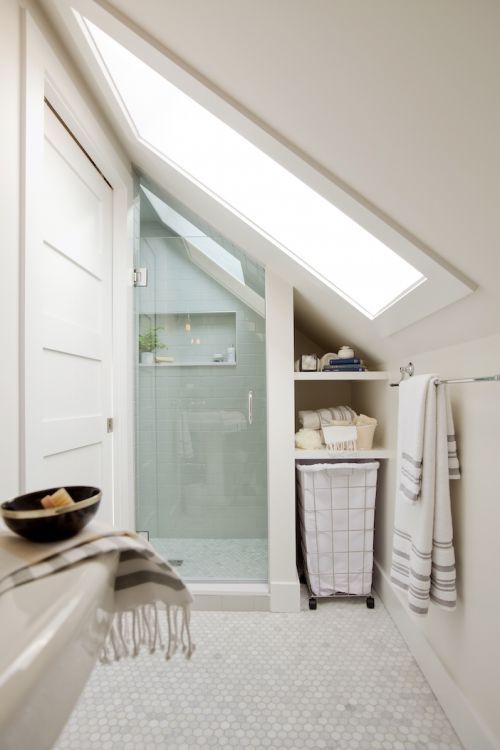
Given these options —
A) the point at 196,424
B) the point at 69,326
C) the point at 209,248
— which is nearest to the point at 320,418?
the point at 196,424

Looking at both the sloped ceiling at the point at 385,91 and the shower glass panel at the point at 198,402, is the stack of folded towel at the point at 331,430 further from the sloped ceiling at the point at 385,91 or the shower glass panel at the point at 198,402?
the sloped ceiling at the point at 385,91

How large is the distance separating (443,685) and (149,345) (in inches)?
74.8

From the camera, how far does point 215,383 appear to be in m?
2.05

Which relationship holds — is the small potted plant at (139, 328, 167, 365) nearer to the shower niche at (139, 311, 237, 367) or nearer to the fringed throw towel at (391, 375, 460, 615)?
the shower niche at (139, 311, 237, 367)

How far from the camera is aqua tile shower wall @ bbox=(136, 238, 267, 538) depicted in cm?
204

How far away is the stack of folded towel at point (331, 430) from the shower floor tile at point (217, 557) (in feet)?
1.94

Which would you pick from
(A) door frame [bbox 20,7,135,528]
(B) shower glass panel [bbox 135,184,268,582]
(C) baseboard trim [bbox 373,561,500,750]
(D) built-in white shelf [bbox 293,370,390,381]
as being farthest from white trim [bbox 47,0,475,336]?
(C) baseboard trim [bbox 373,561,500,750]

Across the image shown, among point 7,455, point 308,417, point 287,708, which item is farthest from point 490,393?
point 7,455

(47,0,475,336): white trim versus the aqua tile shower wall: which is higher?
(47,0,475,336): white trim

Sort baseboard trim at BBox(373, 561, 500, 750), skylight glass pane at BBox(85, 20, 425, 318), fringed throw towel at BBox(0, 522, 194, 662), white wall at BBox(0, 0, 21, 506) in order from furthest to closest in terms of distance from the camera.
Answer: skylight glass pane at BBox(85, 20, 425, 318)
baseboard trim at BBox(373, 561, 500, 750)
white wall at BBox(0, 0, 21, 506)
fringed throw towel at BBox(0, 522, 194, 662)

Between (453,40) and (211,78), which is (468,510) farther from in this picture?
(211,78)

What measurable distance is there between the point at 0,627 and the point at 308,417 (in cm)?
181

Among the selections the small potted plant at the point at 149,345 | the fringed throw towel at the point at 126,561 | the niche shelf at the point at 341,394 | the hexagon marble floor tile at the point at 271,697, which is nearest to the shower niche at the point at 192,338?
the small potted plant at the point at 149,345

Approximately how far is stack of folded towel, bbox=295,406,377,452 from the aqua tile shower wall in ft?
0.79
